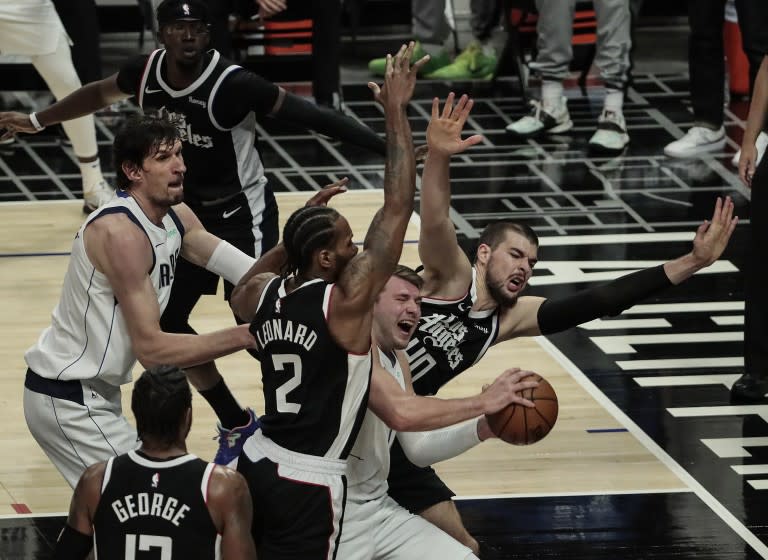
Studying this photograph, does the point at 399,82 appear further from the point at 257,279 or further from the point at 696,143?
the point at 696,143

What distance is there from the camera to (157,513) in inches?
160

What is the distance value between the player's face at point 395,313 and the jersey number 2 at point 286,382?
0.52m

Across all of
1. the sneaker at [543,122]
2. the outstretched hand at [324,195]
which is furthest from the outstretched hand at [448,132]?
the sneaker at [543,122]

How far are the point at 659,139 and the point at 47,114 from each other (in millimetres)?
5816

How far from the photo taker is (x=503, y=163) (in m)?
10.9

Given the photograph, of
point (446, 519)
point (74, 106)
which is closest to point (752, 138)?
point (446, 519)

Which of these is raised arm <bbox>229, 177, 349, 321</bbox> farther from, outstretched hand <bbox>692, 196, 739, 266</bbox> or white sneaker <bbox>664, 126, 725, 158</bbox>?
white sneaker <bbox>664, 126, 725, 158</bbox>

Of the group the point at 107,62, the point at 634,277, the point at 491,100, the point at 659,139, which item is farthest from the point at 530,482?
the point at 107,62

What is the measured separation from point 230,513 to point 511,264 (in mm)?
1966

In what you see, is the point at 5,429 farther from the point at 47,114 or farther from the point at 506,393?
the point at 506,393

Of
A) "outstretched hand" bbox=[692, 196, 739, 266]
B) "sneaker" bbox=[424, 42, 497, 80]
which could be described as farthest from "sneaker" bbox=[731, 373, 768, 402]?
"sneaker" bbox=[424, 42, 497, 80]

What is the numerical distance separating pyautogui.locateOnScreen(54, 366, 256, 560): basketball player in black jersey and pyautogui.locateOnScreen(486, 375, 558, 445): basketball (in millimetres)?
906

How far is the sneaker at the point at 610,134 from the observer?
1109cm

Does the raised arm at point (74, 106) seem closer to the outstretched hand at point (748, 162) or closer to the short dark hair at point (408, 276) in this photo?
the short dark hair at point (408, 276)
